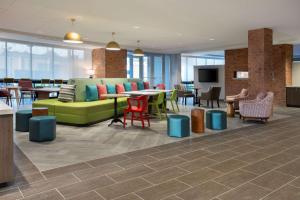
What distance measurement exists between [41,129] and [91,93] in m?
2.86

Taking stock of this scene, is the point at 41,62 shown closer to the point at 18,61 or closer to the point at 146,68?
the point at 18,61

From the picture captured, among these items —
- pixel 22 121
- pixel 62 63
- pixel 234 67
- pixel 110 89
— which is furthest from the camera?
pixel 62 63

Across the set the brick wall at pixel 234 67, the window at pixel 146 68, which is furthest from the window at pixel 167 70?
the brick wall at pixel 234 67

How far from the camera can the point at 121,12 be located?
20.0ft

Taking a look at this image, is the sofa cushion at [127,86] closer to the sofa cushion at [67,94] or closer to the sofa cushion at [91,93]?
the sofa cushion at [91,93]

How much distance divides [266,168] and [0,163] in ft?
10.3

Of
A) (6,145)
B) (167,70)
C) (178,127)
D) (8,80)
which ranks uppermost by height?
(167,70)

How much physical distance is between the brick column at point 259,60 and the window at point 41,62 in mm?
9034

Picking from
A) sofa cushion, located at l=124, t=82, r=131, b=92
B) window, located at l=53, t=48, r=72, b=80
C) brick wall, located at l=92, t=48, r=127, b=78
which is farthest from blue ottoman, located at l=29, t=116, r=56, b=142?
window, located at l=53, t=48, r=72, b=80

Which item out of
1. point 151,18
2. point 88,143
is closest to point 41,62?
point 151,18

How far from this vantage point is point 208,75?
44.8 ft

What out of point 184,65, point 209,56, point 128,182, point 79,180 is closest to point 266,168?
point 128,182

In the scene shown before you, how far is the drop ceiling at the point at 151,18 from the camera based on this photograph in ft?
17.8

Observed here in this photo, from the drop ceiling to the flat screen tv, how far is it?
427 cm
